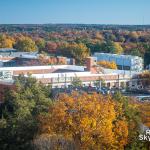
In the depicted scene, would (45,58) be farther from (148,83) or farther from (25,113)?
(25,113)

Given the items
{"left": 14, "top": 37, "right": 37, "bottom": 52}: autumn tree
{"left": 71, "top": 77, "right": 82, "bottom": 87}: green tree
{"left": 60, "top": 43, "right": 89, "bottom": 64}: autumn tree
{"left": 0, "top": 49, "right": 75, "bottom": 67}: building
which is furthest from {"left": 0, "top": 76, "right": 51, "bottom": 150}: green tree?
{"left": 14, "top": 37, "right": 37, "bottom": 52}: autumn tree

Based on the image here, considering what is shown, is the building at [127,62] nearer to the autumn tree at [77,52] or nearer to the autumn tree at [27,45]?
the autumn tree at [77,52]

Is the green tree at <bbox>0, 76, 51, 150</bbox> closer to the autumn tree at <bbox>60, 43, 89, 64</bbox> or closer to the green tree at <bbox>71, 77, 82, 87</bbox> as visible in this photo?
the green tree at <bbox>71, 77, 82, 87</bbox>

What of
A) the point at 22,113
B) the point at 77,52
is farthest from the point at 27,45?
the point at 22,113

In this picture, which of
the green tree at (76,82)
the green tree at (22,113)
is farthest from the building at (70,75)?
the green tree at (22,113)

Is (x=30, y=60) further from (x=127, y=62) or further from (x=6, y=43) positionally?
(x=6, y=43)

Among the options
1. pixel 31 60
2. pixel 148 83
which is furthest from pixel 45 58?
pixel 148 83

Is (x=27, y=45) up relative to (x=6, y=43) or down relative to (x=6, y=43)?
up

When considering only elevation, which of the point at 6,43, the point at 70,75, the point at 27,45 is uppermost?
the point at 70,75
